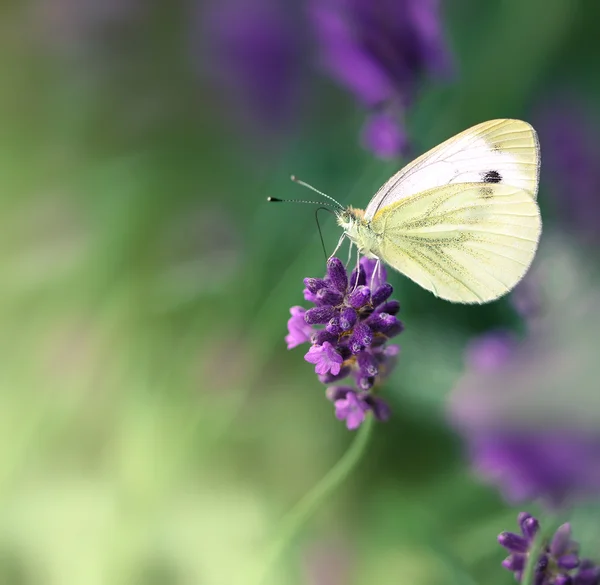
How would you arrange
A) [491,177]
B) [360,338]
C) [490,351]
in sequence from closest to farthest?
[360,338] < [491,177] < [490,351]

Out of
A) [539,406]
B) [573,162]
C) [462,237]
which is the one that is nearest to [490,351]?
[539,406]

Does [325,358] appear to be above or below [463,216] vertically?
below

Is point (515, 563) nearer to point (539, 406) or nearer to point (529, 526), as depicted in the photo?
point (529, 526)

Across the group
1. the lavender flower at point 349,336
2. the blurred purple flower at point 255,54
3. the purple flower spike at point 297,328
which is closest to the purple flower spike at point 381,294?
the lavender flower at point 349,336

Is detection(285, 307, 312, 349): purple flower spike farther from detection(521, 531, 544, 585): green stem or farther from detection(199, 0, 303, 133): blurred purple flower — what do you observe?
detection(199, 0, 303, 133): blurred purple flower

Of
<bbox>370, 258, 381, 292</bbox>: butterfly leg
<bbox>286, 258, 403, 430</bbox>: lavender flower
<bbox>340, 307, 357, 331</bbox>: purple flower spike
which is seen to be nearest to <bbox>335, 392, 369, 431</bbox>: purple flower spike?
<bbox>286, 258, 403, 430</bbox>: lavender flower

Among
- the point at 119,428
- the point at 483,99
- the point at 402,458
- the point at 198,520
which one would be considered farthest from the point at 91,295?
the point at 483,99

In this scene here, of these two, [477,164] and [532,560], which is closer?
[532,560]
